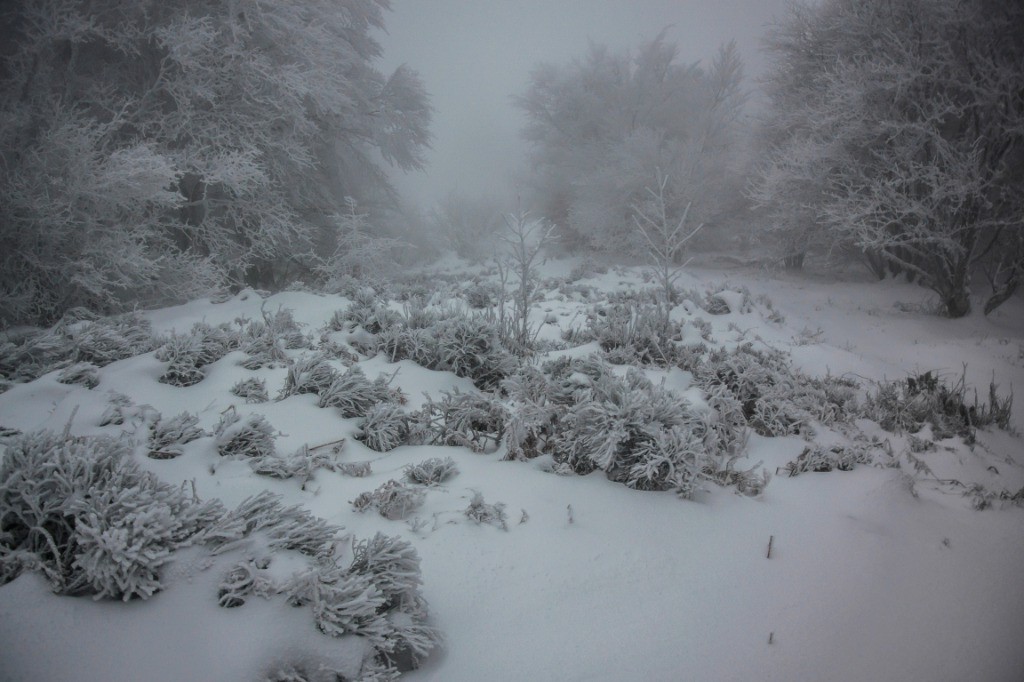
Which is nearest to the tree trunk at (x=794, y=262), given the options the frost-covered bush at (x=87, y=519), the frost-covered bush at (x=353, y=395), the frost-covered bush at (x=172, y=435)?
the frost-covered bush at (x=353, y=395)

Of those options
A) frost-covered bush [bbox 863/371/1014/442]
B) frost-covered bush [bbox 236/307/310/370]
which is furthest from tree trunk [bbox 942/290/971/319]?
frost-covered bush [bbox 236/307/310/370]

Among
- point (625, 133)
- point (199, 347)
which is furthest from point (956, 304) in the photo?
point (199, 347)

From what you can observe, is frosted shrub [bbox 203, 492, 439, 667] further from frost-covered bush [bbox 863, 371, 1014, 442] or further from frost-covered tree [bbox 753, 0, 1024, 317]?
frost-covered tree [bbox 753, 0, 1024, 317]

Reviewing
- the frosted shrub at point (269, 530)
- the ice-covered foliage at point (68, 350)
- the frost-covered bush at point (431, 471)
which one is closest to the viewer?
the frosted shrub at point (269, 530)

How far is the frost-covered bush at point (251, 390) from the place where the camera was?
3.22 meters

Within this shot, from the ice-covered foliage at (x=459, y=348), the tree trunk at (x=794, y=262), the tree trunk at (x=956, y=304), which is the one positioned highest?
the tree trunk at (x=794, y=262)

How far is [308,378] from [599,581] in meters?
2.47

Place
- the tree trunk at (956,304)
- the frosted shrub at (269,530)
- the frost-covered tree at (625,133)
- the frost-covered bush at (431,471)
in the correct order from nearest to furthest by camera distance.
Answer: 1. the frosted shrub at (269,530)
2. the frost-covered bush at (431,471)
3. the tree trunk at (956,304)
4. the frost-covered tree at (625,133)

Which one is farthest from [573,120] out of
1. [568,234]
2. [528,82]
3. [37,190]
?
[37,190]

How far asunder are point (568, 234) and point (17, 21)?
49.7 feet

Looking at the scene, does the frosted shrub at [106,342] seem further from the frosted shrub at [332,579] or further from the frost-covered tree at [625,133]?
the frost-covered tree at [625,133]

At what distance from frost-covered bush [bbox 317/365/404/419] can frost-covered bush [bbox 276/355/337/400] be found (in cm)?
11

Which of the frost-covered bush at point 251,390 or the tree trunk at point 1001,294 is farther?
the tree trunk at point 1001,294

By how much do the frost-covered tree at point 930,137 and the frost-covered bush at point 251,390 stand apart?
10075 millimetres
